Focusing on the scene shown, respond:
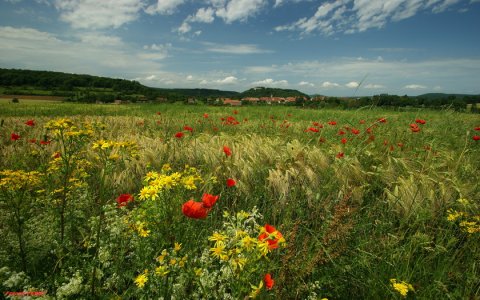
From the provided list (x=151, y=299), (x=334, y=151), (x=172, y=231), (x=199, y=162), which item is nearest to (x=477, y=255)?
(x=334, y=151)

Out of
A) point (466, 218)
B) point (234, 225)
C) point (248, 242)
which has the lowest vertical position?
point (466, 218)

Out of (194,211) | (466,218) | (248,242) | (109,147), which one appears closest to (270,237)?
(248,242)

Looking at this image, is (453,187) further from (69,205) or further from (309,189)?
(69,205)

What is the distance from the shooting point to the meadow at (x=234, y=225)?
1.61 m

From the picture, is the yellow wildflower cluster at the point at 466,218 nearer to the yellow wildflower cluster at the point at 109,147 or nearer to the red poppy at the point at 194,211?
the red poppy at the point at 194,211

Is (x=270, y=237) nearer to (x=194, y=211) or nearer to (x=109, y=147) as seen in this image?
(x=194, y=211)

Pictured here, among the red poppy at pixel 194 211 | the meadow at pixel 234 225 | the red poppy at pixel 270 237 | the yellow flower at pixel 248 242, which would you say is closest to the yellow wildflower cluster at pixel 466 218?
the meadow at pixel 234 225

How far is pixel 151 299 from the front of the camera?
1.88 meters

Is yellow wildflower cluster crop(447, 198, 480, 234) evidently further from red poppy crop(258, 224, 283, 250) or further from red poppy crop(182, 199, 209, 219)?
red poppy crop(182, 199, 209, 219)

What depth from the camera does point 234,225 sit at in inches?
63.8

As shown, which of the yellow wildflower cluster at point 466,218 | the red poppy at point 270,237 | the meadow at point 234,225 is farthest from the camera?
the yellow wildflower cluster at point 466,218

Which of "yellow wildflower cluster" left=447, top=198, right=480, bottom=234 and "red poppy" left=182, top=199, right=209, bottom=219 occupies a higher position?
"red poppy" left=182, top=199, right=209, bottom=219

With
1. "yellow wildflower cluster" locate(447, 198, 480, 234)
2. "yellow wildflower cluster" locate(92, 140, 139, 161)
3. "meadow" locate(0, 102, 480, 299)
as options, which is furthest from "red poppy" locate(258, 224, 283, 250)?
"yellow wildflower cluster" locate(447, 198, 480, 234)

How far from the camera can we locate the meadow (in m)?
1.61
